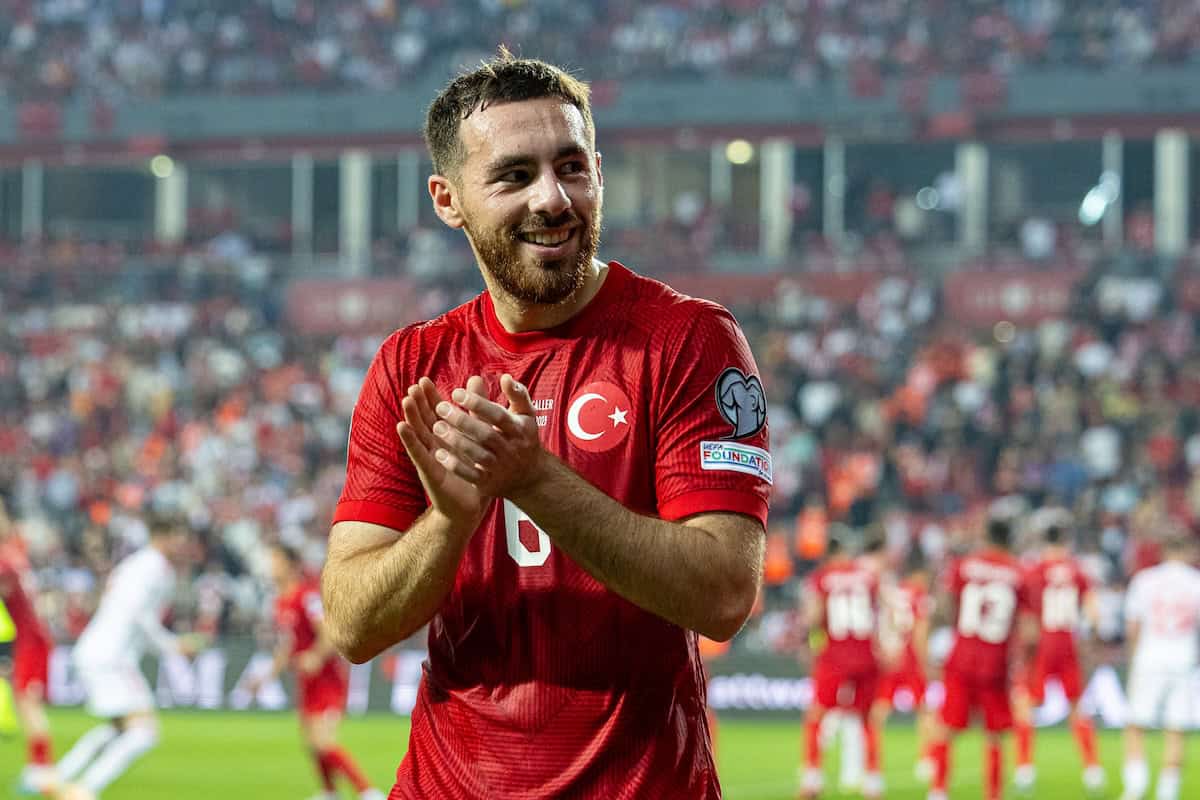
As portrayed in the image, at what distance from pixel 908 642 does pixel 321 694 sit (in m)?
6.09

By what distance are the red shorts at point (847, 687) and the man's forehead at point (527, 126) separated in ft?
40.1

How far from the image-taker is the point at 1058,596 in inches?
614

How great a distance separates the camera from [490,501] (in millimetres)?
3061

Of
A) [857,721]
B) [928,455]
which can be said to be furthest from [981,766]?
[928,455]

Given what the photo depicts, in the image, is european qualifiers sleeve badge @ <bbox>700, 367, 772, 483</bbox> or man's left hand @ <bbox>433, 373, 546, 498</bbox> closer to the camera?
man's left hand @ <bbox>433, 373, 546, 498</bbox>

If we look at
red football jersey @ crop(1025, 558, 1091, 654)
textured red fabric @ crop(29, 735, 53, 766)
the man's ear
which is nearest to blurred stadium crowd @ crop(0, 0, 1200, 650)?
red football jersey @ crop(1025, 558, 1091, 654)

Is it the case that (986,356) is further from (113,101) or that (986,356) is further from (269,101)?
(113,101)

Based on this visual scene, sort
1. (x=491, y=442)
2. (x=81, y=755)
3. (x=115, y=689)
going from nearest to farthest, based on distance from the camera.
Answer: (x=491, y=442) < (x=115, y=689) < (x=81, y=755)

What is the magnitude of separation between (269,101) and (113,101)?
122 inches

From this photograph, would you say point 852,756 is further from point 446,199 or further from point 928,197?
point 928,197

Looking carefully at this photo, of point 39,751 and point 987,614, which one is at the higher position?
point 987,614

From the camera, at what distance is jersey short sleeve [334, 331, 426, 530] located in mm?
3328

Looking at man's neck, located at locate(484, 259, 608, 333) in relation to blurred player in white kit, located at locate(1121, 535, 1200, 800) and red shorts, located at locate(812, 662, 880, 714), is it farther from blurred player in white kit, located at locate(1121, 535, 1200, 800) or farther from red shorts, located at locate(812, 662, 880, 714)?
red shorts, located at locate(812, 662, 880, 714)

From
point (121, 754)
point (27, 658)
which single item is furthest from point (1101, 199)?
point (121, 754)
